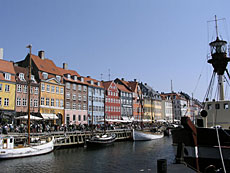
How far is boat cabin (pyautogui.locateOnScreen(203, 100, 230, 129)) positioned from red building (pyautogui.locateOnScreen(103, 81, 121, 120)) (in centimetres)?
5317

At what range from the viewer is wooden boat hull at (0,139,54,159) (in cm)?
2619

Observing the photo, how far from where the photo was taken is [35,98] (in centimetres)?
5069

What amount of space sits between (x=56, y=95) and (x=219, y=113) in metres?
40.8

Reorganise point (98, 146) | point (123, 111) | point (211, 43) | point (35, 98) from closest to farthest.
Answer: point (211, 43)
point (98, 146)
point (35, 98)
point (123, 111)

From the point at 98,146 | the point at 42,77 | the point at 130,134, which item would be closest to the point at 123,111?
the point at 130,134

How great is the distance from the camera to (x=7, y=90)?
150ft

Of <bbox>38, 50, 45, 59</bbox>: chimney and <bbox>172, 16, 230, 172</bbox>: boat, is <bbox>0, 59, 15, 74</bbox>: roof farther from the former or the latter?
<bbox>172, 16, 230, 172</bbox>: boat

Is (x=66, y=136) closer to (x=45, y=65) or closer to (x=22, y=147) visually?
(x=22, y=147)

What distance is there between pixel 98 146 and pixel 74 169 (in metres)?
17.1

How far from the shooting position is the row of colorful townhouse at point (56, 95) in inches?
1827

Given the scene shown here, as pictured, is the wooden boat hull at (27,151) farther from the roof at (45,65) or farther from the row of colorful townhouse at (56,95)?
the roof at (45,65)

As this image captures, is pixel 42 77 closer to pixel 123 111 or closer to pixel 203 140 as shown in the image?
pixel 123 111

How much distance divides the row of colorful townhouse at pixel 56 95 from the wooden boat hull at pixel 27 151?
7.42 metres

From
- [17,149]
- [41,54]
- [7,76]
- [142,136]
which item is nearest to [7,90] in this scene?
[7,76]
